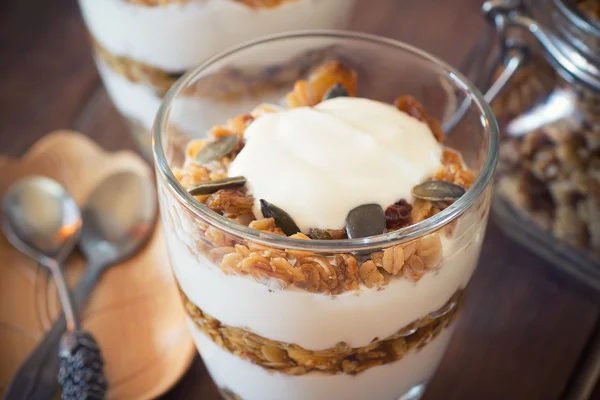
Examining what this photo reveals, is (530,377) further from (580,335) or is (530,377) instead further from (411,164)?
(411,164)

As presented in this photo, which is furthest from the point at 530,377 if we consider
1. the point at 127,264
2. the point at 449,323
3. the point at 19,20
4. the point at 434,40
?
the point at 19,20

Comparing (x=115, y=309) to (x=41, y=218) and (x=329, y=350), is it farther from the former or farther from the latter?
(x=329, y=350)

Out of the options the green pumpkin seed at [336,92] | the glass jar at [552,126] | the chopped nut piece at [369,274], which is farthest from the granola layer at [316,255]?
the glass jar at [552,126]

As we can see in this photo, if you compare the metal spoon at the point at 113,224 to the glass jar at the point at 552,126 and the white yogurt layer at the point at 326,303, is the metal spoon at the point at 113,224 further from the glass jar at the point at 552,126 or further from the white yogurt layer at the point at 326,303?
the glass jar at the point at 552,126

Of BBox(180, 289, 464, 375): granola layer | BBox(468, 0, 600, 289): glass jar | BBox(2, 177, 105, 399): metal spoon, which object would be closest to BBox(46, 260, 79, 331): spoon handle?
BBox(2, 177, 105, 399): metal spoon

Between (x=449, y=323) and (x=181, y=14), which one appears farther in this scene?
(x=181, y=14)

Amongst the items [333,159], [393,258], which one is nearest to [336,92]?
[333,159]
